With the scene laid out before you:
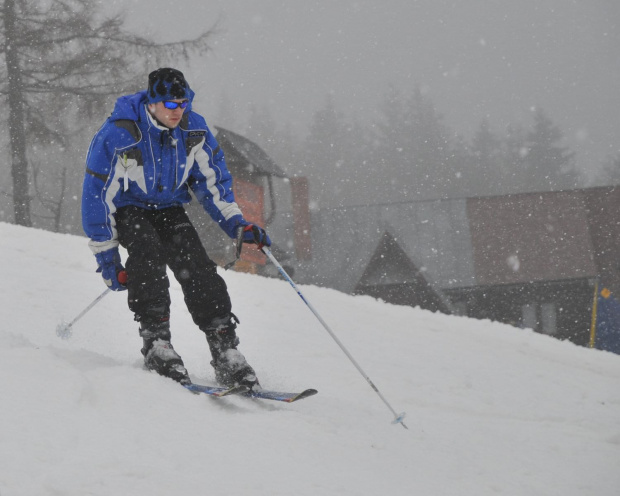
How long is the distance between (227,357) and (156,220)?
901mm

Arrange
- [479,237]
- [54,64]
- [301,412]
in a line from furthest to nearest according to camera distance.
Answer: [479,237] → [54,64] → [301,412]

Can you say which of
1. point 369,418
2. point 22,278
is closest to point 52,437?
point 369,418

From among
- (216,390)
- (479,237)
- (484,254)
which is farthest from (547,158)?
(216,390)

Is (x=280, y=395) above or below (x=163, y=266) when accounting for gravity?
below

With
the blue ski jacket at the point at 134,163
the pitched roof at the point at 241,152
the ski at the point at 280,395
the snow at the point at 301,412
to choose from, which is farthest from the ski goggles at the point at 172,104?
the pitched roof at the point at 241,152

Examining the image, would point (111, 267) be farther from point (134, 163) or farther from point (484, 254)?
point (484, 254)

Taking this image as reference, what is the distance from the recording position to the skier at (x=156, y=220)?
11.9ft

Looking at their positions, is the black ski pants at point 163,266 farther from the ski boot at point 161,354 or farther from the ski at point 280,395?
the ski at point 280,395

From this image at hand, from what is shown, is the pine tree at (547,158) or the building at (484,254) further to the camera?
the pine tree at (547,158)

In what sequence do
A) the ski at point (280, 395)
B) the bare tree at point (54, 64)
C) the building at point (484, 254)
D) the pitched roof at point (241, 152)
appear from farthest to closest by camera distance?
the building at point (484, 254) < the pitched roof at point (241, 152) < the bare tree at point (54, 64) < the ski at point (280, 395)

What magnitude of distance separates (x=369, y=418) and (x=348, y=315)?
3.58m

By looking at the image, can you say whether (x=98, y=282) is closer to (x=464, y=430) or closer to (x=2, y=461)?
(x=464, y=430)

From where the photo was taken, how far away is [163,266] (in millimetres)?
3791

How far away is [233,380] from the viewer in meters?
3.71
